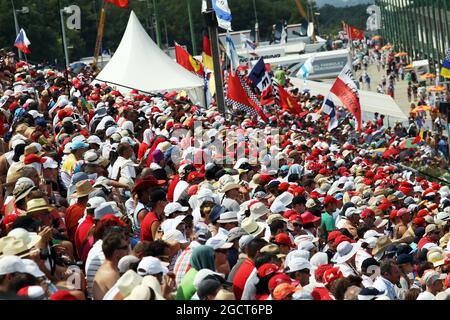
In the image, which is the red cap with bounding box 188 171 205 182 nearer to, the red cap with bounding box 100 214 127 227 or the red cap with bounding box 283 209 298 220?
the red cap with bounding box 283 209 298 220

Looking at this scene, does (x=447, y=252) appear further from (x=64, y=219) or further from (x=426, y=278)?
(x=64, y=219)

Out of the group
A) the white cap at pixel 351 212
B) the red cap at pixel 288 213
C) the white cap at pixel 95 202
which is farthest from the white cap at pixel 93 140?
the white cap at pixel 95 202

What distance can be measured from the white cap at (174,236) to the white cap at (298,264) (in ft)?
3.11

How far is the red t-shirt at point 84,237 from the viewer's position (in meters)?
9.34

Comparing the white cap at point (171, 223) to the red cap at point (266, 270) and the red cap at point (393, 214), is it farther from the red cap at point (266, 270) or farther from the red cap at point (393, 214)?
the red cap at point (393, 214)

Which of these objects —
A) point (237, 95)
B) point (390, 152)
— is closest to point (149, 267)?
point (237, 95)

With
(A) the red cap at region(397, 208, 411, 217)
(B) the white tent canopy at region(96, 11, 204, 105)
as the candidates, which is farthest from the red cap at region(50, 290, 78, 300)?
(B) the white tent canopy at region(96, 11, 204, 105)

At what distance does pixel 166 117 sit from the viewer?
1923 cm

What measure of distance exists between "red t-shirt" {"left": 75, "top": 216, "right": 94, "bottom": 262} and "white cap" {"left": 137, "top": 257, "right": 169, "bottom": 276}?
1751 mm

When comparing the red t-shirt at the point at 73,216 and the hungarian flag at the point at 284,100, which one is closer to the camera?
the red t-shirt at the point at 73,216

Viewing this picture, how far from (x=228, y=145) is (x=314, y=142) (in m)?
6.45

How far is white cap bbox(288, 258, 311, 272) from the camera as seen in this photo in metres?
9.02

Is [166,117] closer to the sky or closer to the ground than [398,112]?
closer to the sky
